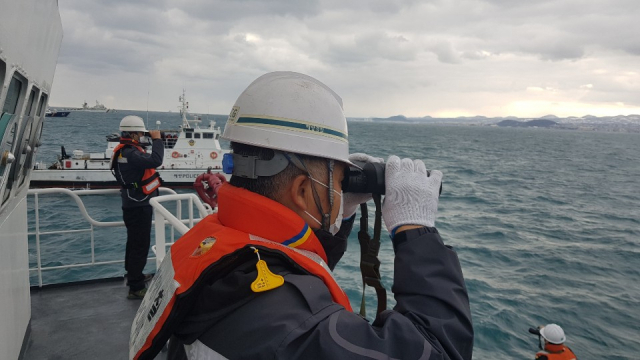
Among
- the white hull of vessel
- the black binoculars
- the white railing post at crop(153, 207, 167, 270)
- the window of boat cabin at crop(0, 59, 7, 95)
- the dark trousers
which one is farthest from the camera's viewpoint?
the dark trousers

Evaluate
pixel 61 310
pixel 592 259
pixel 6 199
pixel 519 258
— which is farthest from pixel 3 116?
pixel 592 259

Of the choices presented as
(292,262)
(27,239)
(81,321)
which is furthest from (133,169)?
(292,262)

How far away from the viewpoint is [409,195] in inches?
65.4

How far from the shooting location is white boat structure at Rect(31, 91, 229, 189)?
83.9ft

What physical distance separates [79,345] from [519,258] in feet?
41.4

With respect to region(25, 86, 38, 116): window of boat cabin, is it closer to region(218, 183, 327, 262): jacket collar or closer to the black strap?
region(218, 183, 327, 262): jacket collar

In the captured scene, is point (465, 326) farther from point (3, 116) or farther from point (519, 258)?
point (519, 258)

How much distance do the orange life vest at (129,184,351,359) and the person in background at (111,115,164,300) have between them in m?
4.36

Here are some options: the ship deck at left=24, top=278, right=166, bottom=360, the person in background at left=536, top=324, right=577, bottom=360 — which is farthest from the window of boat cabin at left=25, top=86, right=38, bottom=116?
the person in background at left=536, top=324, right=577, bottom=360

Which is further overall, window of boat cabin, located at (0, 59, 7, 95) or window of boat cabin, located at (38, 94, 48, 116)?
window of boat cabin, located at (38, 94, 48, 116)

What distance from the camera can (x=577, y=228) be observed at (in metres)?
17.7

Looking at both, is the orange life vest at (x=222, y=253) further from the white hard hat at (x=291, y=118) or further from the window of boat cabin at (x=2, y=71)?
the window of boat cabin at (x=2, y=71)

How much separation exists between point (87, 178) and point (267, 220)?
28144 millimetres

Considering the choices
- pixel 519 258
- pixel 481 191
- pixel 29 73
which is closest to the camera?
pixel 29 73
